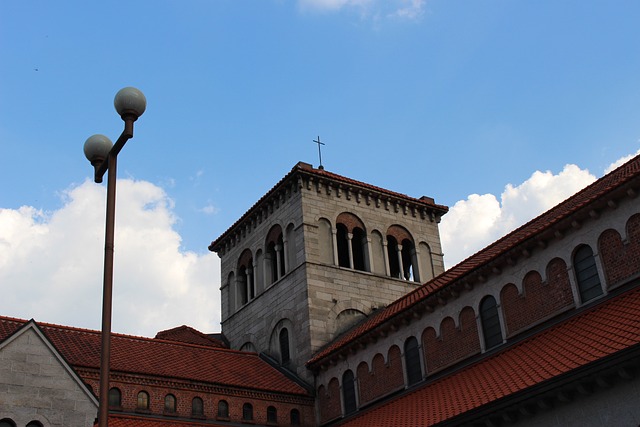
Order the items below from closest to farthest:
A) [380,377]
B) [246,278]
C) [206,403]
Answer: [380,377], [206,403], [246,278]

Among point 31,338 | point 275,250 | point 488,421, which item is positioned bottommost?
point 488,421

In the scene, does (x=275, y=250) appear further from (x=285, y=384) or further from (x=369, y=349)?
(x=369, y=349)

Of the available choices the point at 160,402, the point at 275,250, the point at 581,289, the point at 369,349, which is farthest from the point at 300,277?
the point at 581,289

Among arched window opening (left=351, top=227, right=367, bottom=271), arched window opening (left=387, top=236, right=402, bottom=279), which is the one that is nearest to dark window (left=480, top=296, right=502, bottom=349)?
arched window opening (left=351, top=227, right=367, bottom=271)

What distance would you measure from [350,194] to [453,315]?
46.9ft

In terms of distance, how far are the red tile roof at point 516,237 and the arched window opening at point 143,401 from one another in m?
7.35

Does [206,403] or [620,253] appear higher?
[620,253]

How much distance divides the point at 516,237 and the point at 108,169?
55.4 feet

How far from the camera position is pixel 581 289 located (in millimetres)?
21391

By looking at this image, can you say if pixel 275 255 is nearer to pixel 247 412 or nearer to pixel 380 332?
pixel 247 412

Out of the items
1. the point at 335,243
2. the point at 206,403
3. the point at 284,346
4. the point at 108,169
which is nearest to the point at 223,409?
the point at 206,403

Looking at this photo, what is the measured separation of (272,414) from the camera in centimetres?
3122

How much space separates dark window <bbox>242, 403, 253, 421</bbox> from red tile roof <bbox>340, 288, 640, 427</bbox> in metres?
6.77

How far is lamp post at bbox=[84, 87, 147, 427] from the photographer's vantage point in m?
10.8
